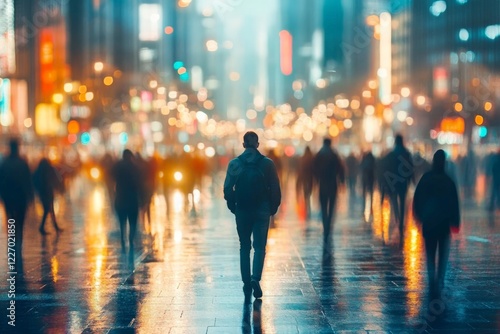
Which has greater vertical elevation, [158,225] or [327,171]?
[327,171]

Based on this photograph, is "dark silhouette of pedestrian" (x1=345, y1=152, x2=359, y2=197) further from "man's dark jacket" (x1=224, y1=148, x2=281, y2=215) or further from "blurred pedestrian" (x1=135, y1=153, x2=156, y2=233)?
"man's dark jacket" (x1=224, y1=148, x2=281, y2=215)

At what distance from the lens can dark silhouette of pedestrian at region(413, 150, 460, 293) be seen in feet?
33.2

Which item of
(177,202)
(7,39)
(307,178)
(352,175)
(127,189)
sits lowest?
(177,202)

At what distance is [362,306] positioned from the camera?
30.5 feet

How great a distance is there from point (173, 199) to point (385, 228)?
14.3 metres

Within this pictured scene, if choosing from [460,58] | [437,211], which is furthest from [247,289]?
[460,58]

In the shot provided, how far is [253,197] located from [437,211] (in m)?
2.11

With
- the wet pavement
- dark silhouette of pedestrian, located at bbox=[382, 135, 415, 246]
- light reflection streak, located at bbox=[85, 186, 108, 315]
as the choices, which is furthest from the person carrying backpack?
dark silhouette of pedestrian, located at bbox=[382, 135, 415, 246]

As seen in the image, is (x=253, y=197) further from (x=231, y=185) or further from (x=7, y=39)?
(x=7, y=39)

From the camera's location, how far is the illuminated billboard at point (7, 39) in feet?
316

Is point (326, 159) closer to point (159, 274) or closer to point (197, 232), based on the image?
point (197, 232)

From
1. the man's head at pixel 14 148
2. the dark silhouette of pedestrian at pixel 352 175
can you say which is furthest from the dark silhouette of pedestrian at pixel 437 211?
the dark silhouette of pedestrian at pixel 352 175

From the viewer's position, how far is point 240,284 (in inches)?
428

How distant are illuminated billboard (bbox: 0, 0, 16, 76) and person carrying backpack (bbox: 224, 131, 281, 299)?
89034 mm
